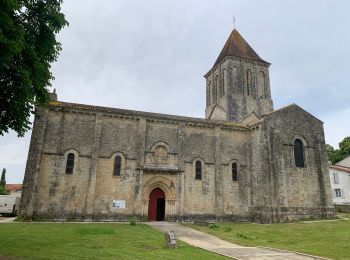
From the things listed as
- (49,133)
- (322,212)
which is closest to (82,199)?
(49,133)

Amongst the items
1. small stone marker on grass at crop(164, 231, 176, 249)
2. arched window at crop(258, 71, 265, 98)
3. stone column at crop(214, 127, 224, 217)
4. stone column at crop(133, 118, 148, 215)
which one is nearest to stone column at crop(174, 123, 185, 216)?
stone column at crop(133, 118, 148, 215)

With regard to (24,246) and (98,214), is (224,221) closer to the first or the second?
(98,214)

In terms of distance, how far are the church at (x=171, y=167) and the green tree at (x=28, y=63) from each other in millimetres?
12408

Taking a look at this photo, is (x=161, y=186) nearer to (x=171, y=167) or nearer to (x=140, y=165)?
(x=171, y=167)

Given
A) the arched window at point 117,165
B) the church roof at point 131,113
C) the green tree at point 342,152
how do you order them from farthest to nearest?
the green tree at point 342,152, the church roof at point 131,113, the arched window at point 117,165

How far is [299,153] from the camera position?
28078 millimetres

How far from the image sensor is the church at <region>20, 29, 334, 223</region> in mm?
22859

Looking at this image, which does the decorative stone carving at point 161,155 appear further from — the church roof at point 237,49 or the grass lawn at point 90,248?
the church roof at point 237,49

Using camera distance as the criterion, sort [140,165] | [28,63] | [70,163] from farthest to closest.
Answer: [140,165], [70,163], [28,63]

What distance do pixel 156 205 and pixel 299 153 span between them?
14200 millimetres

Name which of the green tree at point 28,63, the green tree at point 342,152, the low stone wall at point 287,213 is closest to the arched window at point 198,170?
the low stone wall at point 287,213

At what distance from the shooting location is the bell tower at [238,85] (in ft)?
111

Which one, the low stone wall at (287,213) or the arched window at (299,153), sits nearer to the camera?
the low stone wall at (287,213)

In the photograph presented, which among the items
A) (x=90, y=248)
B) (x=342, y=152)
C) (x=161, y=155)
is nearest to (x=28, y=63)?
(x=90, y=248)
